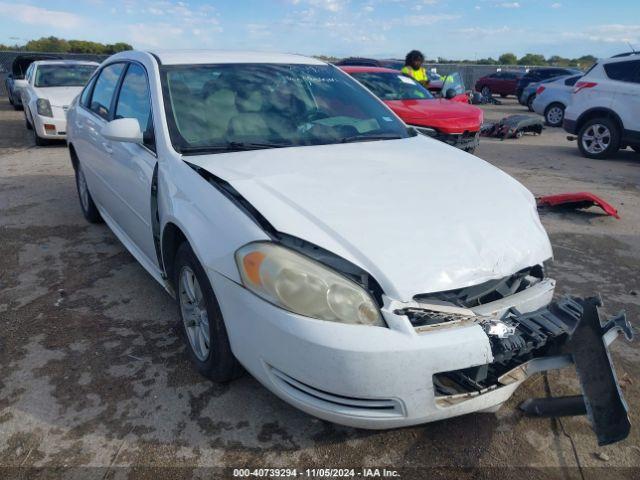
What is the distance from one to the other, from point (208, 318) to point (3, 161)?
766cm

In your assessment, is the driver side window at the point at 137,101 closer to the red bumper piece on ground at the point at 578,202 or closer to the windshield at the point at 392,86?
the red bumper piece on ground at the point at 578,202

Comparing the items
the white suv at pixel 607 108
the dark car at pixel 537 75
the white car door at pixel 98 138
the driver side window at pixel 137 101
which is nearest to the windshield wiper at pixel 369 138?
the driver side window at pixel 137 101

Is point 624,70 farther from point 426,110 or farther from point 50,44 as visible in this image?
point 50,44

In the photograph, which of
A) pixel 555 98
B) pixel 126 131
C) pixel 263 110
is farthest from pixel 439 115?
pixel 555 98

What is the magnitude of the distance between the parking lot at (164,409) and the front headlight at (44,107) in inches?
231

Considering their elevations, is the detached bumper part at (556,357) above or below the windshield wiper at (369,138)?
below

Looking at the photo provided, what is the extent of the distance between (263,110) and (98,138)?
156 centimetres

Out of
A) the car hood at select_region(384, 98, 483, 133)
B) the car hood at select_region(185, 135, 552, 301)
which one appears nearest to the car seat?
the car hood at select_region(185, 135, 552, 301)

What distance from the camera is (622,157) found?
923cm

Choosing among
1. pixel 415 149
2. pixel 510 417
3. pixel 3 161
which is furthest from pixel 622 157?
pixel 3 161

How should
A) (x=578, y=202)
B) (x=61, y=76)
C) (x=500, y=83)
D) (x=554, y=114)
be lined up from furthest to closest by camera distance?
1. (x=500, y=83)
2. (x=554, y=114)
3. (x=61, y=76)
4. (x=578, y=202)

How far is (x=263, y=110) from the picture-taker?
3.15 meters

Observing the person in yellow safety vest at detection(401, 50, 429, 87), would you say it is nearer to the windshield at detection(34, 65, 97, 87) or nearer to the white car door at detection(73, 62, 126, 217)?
the white car door at detection(73, 62, 126, 217)

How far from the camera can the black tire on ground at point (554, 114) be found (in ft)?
45.7
